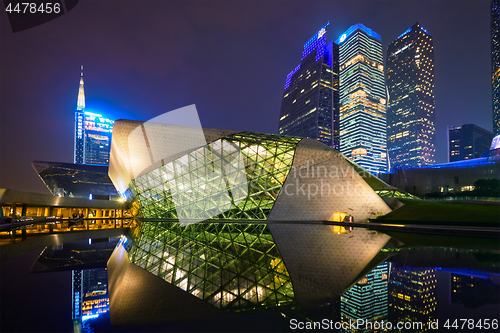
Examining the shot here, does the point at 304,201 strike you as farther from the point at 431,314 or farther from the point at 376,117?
the point at 376,117

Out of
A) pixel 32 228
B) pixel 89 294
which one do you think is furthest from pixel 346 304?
pixel 32 228

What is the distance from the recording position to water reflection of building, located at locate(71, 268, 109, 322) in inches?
171

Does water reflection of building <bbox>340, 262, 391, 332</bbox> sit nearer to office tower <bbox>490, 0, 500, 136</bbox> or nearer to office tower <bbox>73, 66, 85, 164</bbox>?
office tower <bbox>490, 0, 500, 136</bbox>

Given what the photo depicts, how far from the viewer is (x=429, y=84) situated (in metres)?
190

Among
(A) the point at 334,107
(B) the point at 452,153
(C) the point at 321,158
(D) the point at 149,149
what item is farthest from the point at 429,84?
(D) the point at 149,149

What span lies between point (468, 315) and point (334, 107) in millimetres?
140712

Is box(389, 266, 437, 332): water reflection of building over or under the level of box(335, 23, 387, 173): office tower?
under

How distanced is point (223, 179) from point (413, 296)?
71.1 ft

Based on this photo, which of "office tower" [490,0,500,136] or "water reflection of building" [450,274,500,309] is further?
"office tower" [490,0,500,136]

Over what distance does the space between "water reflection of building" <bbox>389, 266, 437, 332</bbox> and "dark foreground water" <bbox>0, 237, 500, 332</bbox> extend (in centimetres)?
2

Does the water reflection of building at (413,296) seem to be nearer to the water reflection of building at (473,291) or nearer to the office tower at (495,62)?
the water reflection of building at (473,291)

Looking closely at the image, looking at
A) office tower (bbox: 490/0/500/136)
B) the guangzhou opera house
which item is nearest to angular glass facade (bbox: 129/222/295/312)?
the guangzhou opera house

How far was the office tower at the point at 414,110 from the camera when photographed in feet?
589

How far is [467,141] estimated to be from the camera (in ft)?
513
